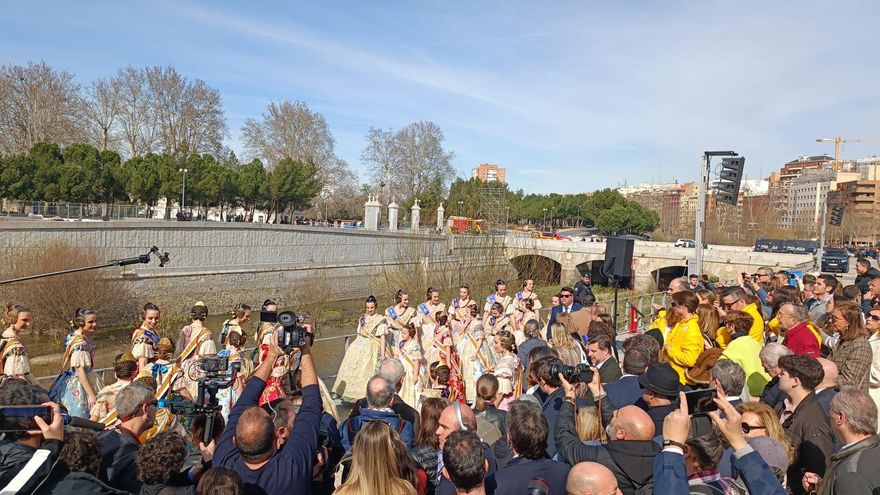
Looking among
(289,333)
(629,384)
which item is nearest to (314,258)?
(629,384)

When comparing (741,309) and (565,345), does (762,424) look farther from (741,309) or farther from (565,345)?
(741,309)

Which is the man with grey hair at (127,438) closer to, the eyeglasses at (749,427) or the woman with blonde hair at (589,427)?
the woman with blonde hair at (589,427)

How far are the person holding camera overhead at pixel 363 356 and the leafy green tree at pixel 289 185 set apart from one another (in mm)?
42360

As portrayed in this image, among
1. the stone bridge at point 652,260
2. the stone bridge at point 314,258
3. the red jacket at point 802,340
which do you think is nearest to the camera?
the red jacket at point 802,340

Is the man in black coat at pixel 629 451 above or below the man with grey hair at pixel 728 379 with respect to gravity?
below

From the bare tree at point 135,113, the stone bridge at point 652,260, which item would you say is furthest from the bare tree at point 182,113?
the stone bridge at point 652,260

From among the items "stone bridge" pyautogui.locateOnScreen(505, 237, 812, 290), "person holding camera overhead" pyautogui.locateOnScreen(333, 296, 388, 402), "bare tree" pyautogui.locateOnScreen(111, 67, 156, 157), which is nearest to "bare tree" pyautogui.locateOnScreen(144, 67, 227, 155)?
"bare tree" pyautogui.locateOnScreen(111, 67, 156, 157)

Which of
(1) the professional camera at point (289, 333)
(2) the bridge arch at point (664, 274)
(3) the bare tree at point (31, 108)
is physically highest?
(3) the bare tree at point (31, 108)

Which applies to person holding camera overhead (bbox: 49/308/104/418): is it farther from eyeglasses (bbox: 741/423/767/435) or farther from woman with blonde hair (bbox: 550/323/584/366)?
eyeglasses (bbox: 741/423/767/435)

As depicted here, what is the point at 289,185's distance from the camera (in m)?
51.1

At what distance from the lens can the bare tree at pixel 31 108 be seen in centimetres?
4731

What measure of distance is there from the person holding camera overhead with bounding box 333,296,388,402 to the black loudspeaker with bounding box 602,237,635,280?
3759mm

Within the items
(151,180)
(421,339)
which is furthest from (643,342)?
(151,180)

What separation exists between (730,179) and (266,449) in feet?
37.6
